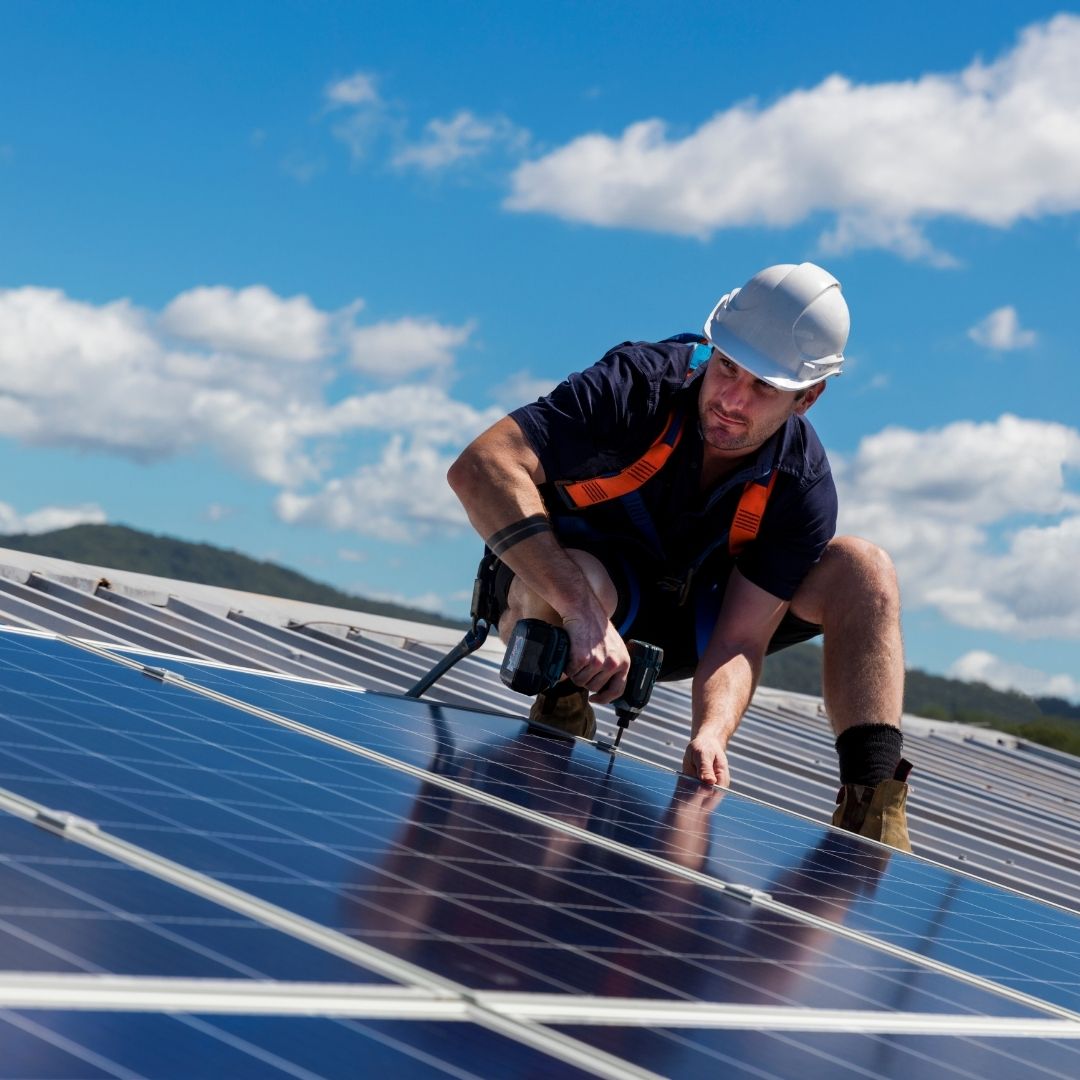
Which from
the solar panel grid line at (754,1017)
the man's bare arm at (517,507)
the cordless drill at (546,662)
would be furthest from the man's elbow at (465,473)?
the solar panel grid line at (754,1017)

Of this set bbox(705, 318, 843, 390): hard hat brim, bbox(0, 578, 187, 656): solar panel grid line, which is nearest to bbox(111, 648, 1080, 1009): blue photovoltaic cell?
bbox(705, 318, 843, 390): hard hat brim

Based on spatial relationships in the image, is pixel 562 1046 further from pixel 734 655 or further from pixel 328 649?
pixel 328 649

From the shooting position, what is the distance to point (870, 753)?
6680mm

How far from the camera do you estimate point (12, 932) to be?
176 centimetres

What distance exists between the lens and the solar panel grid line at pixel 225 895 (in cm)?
209

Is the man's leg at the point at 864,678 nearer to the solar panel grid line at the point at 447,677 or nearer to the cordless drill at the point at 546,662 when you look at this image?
the cordless drill at the point at 546,662

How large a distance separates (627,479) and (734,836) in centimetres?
230

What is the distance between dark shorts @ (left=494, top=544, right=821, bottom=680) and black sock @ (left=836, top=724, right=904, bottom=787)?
0.64 m

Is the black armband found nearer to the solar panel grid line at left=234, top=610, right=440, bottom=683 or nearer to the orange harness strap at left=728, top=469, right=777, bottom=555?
the orange harness strap at left=728, top=469, right=777, bottom=555

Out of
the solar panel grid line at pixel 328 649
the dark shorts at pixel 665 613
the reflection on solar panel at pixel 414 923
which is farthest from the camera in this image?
the solar panel grid line at pixel 328 649

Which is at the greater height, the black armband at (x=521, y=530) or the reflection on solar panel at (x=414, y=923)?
the black armband at (x=521, y=530)

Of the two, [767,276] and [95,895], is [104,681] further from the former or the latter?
[767,276]

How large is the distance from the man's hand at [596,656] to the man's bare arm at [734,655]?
0.83 m

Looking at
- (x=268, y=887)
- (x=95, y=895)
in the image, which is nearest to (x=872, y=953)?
(x=268, y=887)
